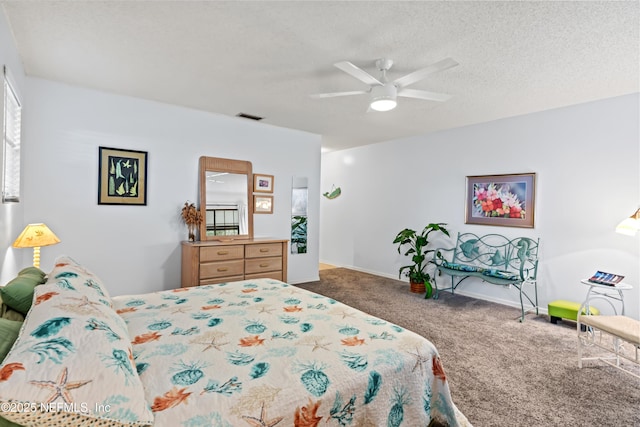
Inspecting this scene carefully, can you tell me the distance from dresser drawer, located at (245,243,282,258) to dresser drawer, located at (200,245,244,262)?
0.12m

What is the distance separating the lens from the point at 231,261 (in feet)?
13.5

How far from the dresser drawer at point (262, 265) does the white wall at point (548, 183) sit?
2428mm

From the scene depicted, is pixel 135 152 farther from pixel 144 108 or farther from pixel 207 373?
pixel 207 373

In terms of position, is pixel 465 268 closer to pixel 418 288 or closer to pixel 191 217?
pixel 418 288

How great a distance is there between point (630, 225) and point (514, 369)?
6.62ft

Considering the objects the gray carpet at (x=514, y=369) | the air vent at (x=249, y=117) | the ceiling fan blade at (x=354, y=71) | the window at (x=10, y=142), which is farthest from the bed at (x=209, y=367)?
the air vent at (x=249, y=117)

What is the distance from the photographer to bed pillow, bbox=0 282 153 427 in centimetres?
79

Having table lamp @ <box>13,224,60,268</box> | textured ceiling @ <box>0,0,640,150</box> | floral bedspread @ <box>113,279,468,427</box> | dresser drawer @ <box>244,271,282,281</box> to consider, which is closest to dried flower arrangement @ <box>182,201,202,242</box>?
dresser drawer @ <box>244,271,282,281</box>

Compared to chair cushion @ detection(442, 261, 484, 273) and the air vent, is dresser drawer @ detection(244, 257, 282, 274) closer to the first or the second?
the air vent

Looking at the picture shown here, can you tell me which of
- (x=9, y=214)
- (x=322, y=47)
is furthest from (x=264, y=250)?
(x=322, y=47)

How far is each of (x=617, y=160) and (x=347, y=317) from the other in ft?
12.4

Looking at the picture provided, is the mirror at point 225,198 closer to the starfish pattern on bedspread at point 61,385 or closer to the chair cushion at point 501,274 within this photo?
the chair cushion at point 501,274

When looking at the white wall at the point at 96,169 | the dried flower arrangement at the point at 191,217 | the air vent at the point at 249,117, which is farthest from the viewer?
the air vent at the point at 249,117

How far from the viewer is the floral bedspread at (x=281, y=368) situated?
1.07 metres
